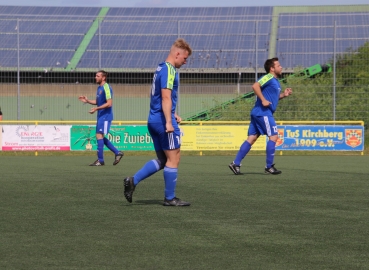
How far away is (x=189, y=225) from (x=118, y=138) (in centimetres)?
1659

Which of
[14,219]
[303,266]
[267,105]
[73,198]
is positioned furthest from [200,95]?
[303,266]

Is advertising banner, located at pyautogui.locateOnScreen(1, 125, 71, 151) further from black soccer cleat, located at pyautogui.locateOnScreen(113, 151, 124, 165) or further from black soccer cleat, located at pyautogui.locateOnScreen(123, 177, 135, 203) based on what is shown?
black soccer cleat, located at pyautogui.locateOnScreen(123, 177, 135, 203)

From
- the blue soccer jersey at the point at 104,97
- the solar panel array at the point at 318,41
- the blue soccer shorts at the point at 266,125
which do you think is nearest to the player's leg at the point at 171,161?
the blue soccer shorts at the point at 266,125

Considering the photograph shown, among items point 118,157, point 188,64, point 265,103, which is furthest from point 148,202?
Result: point 188,64

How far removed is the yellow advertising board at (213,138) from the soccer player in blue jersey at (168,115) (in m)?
14.9

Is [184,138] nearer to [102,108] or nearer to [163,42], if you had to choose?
[163,42]

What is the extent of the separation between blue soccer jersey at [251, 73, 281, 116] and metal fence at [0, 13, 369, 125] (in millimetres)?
10076

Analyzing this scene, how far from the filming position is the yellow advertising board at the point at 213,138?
2350 cm

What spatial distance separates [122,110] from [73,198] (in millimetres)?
15006

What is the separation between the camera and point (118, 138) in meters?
23.4

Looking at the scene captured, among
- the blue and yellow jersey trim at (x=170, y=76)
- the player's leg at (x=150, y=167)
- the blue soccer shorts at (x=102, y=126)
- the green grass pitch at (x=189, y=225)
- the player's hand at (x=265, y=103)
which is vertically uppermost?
the blue and yellow jersey trim at (x=170, y=76)

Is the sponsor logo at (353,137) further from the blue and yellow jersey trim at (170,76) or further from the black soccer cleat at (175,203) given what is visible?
the blue and yellow jersey trim at (170,76)

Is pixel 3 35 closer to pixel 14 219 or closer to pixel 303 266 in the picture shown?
pixel 14 219

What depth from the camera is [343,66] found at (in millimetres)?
23938
